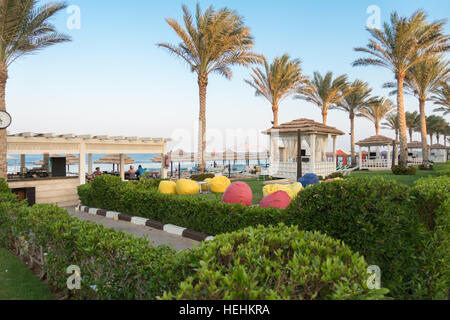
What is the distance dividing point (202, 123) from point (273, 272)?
15.8 metres

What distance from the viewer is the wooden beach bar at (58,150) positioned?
410 inches

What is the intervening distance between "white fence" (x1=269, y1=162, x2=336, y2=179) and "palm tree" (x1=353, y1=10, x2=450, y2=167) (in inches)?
251

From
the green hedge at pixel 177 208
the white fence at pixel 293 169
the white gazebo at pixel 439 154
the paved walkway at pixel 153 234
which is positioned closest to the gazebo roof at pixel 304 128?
the white fence at pixel 293 169

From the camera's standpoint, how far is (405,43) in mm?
19000

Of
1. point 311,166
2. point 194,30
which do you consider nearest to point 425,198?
point 311,166

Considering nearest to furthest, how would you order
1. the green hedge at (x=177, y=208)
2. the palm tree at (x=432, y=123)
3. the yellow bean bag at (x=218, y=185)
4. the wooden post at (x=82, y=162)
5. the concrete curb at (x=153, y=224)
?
the green hedge at (x=177, y=208), the concrete curb at (x=153, y=224), the wooden post at (x=82, y=162), the yellow bean bag at (x=218, y=185), the palm tree at (x=432, y=123)

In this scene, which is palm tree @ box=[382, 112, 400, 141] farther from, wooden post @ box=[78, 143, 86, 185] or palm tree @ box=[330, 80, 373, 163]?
wooden post @ box=[78, 143, 86, 185]

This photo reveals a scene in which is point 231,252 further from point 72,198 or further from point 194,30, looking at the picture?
point 194,30

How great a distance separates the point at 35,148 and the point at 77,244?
907 cm

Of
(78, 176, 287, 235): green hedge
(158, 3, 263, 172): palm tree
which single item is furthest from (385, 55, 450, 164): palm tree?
(78, 176, 287, 235): green hedge

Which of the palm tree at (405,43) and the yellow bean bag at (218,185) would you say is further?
the palm tree at (405,43)

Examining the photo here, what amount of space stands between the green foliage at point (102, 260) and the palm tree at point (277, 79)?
21610 millimetres

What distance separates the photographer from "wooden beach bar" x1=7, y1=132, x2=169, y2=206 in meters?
10.4

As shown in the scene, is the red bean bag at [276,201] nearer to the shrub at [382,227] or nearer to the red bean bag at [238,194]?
the red bean bag at [238,194]
